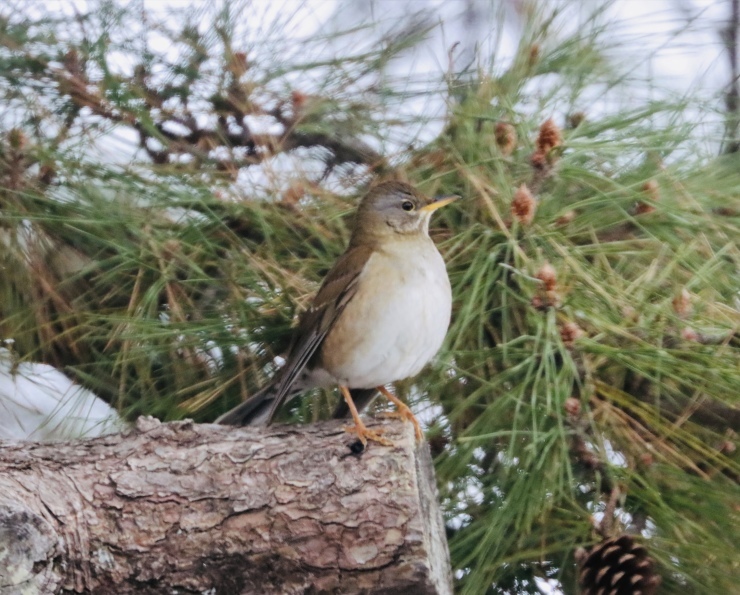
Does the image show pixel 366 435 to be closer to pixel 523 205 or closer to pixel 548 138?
pixel 523 205

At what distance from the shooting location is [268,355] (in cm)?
209

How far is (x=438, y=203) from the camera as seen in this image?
198 cm

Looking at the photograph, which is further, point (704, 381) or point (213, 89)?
point (213, 89)

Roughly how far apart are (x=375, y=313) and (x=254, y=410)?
0.28m

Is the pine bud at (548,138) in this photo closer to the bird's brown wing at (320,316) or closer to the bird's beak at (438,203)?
the bird's beak at (438,203)

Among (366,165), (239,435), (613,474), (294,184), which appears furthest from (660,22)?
(239,435)

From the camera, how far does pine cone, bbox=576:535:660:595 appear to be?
1.58 m

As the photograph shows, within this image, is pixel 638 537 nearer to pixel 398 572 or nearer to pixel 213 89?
pixel 398 572

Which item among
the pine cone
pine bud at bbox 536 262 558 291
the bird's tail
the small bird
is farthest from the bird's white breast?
the pine cone

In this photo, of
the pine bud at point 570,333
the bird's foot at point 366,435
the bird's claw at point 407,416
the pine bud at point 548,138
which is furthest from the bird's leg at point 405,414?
the pine bud at point 548,138

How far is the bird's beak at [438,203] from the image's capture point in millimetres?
1956

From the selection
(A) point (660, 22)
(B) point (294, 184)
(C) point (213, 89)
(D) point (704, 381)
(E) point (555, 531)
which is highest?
(A) point (660, 22)

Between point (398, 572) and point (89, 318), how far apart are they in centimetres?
98

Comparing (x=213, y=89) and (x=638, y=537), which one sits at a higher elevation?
(x=213, y=89)
